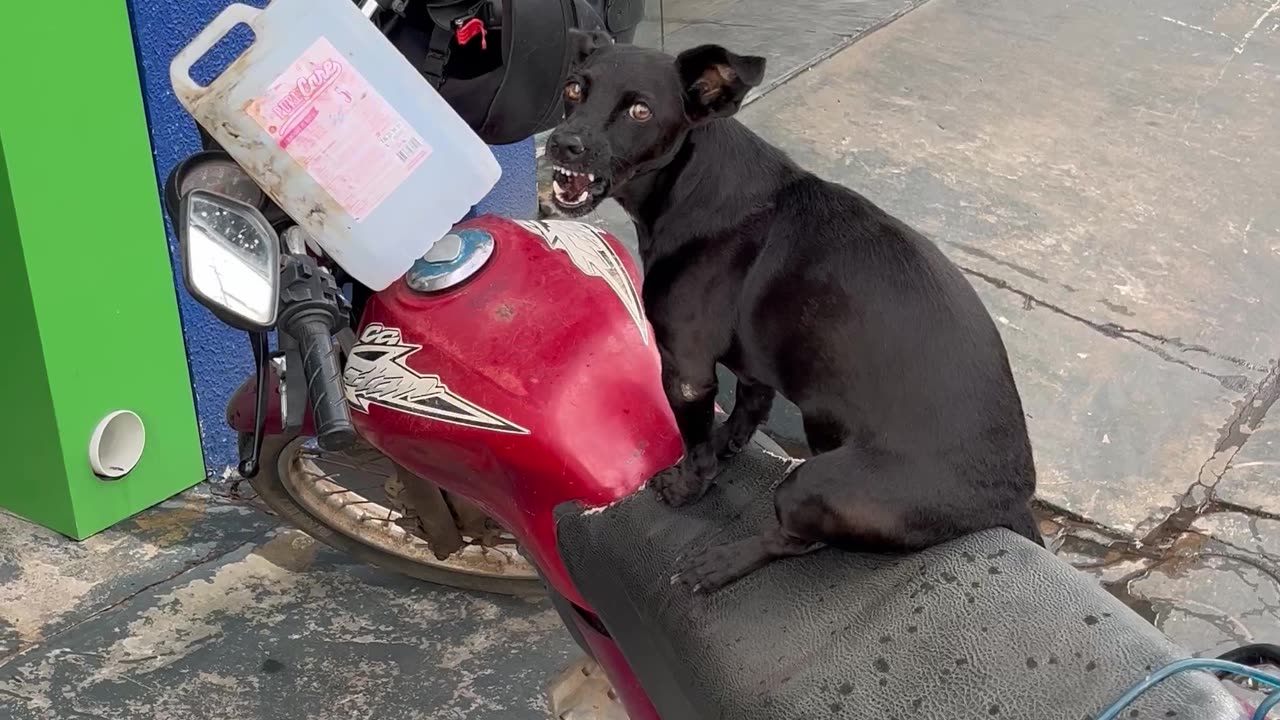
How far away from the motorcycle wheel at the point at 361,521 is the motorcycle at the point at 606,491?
1.3 inches

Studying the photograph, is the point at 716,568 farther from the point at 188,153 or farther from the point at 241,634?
the point at 188,153

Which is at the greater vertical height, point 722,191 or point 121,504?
point 722,191

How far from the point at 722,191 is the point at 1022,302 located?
8.45 feet

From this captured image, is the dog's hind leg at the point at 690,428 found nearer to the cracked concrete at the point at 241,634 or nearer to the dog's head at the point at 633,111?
the dog's head at the point at 633,111

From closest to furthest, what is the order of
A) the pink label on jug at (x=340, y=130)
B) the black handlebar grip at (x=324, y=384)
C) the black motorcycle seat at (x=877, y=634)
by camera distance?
1. the black motorcycle seat at (x=877, y=634)
2. the black handlebar grip at (x=324, y=384)
3. the pink label on jug at (x=340, y=130)

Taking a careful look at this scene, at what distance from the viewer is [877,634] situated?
1.38 metres

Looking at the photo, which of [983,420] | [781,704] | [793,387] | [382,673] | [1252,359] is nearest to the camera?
[781,704]

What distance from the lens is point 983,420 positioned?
155cm

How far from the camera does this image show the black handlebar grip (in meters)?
1.41

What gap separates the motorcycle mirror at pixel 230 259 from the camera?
1456mm

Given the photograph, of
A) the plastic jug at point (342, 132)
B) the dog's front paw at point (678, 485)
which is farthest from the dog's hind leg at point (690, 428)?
the plastic jug at point (342, 132)

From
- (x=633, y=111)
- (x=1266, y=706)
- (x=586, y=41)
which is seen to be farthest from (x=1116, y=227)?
(x=1266, y=706)

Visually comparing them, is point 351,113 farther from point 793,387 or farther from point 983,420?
point 983,420

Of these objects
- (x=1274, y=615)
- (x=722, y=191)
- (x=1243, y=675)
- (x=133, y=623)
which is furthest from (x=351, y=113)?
(x=1274, y=615)
